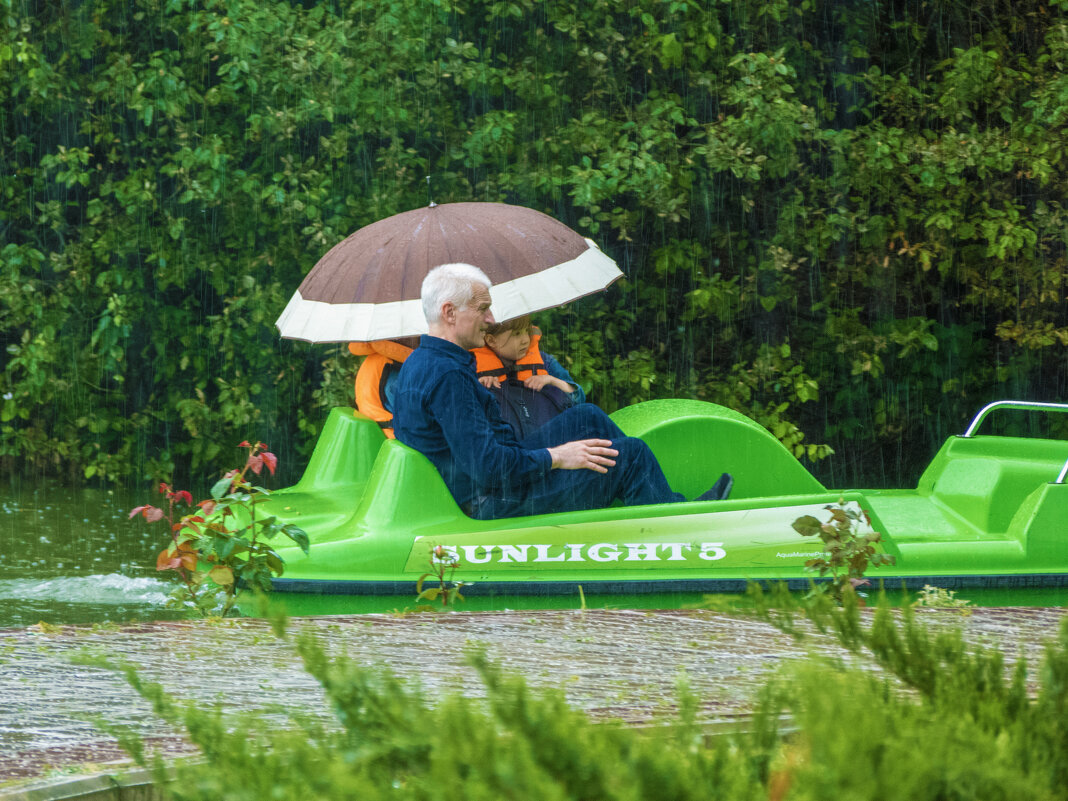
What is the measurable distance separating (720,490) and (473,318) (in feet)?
4.03

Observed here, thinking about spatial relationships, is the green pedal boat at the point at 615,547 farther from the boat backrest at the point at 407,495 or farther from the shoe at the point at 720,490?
the shoe at the point at 720,490

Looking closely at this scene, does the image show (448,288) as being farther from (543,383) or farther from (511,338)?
(543,383)

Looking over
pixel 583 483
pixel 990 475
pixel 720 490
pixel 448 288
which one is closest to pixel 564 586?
pixel 583 483

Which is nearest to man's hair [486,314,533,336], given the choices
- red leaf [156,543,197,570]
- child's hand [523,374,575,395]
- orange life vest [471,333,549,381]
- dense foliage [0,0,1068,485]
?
orange life vest [471,333,549,381]

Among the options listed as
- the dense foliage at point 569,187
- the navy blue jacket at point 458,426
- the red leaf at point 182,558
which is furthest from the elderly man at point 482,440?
the dense foliage at point 569,187

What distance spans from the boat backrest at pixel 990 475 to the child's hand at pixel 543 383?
67.2 inches

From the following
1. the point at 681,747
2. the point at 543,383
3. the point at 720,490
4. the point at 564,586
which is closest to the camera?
the point at 681,747

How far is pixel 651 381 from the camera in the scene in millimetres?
8352

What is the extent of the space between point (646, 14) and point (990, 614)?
18.1 feet

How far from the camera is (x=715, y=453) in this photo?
498 cm

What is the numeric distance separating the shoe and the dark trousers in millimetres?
141

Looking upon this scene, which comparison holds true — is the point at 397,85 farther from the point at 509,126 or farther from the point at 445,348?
the point at 445,348

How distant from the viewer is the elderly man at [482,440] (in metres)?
4.10

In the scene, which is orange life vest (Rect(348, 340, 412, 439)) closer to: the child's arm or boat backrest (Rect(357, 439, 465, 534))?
the child's arm
